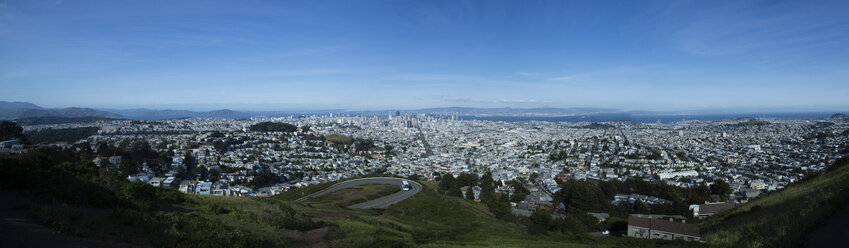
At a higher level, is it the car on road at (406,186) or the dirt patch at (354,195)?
the dirt patch at (354,195)

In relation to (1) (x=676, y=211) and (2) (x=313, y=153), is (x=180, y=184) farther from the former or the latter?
(1) (x=676, y=211)

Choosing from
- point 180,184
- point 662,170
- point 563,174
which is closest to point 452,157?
point 563,174

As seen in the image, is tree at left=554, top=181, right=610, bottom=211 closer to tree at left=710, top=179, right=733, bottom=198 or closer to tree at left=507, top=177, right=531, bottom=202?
tree at left=507, top=177, right=531, bottom=202

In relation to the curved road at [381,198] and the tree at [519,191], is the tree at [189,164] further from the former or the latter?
the tree at [519,191]

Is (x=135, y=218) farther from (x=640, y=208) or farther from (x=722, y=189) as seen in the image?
(x=722, y=189)

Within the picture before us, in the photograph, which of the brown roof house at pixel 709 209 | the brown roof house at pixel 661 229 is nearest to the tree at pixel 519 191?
the brown roof house at pixel 709 209

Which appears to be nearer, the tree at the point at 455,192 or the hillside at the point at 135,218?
the hillside at the point at 135,218

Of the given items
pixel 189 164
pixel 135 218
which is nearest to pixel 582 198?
pixel 135 218

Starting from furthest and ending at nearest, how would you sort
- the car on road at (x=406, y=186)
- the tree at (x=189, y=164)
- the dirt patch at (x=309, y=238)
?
1. the tree at (x=189, y=164)
2. the car on road at (x=406, y=186)
3. the dirt patch at (x=309, y=238)

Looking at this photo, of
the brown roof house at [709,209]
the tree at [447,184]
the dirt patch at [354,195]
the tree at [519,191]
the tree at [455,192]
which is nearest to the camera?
the dirt patch at [354,195]
